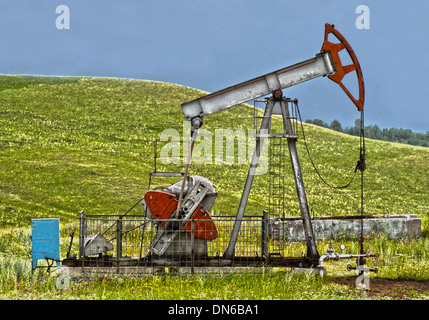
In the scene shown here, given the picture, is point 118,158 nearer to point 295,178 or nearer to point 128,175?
point 128,175

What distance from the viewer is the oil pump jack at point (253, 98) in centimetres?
1019

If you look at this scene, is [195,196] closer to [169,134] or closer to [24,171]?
[24,171]

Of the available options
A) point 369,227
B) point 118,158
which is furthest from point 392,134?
point 369,227

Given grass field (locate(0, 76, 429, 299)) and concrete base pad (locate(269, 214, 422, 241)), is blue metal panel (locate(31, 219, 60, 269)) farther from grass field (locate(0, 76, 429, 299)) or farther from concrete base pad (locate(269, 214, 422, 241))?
concrete base pad (locate(269, 214, 422, 241))

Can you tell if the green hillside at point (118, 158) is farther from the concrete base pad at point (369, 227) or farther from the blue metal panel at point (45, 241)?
the blue metal panel at point (45, 241)

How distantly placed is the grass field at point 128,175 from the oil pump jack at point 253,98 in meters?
1.06

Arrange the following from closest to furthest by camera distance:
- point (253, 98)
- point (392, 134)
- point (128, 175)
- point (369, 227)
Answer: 1. point (253, 98)
2. point (369, 227)
3. point (128, 175)
4. point (392, 134)

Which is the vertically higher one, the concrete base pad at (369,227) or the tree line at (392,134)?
the tree line at (392,134)

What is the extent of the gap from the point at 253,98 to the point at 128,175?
76.6ft

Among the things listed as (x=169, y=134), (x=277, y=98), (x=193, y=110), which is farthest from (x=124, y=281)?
(x=169, y=134)

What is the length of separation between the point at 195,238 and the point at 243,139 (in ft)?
121

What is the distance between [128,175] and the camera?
3291 cm

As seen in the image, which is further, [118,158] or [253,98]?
[118,158]

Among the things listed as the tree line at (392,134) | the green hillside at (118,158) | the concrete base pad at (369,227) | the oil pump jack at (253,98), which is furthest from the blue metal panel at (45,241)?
the tree line at (392,134)
